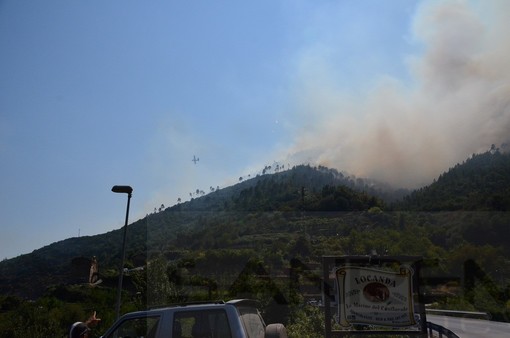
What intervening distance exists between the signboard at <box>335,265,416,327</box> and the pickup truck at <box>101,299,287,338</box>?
4.13 feet

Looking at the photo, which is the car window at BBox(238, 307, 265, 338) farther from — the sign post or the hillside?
the hillside

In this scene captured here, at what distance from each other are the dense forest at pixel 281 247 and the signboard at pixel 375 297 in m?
11.6

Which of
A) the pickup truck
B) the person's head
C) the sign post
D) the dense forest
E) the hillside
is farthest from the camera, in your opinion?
the hillside

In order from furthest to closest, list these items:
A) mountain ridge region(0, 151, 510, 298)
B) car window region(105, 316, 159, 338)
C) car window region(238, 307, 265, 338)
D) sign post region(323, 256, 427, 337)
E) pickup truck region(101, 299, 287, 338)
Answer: mountain ridge region(0, 151, 510, 298) < sign post region(323, 256, 427, 337) < car window region(105, 316, 159, 338) < car window region(238, 307, 265, 338) < pickup truck region(101, 299, 287, 338)

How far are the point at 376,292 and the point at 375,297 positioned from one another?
0.08m

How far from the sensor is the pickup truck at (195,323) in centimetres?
685

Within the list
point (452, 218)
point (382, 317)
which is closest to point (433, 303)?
point (382, 317)

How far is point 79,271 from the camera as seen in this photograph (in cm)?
7644

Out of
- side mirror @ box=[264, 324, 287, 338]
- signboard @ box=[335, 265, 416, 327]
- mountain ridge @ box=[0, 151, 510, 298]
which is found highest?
mountain ridge @ box=[0, 151, 510, 298]

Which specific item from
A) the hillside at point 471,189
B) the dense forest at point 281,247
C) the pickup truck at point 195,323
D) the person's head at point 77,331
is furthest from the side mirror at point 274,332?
the hillside at point 471,189

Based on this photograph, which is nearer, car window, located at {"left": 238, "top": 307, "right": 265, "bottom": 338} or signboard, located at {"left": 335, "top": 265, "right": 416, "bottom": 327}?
car window, located at {"left": 238, "top": 307, "right": 265, "bottom": 338}

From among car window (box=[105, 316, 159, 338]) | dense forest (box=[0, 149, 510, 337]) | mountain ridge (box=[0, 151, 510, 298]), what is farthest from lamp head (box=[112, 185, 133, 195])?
mountain ridge (box=[0, 151, 510, 298])

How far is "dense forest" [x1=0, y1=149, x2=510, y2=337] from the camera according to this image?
38875mm

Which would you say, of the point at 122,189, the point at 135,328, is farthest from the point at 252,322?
the point at 122,189
